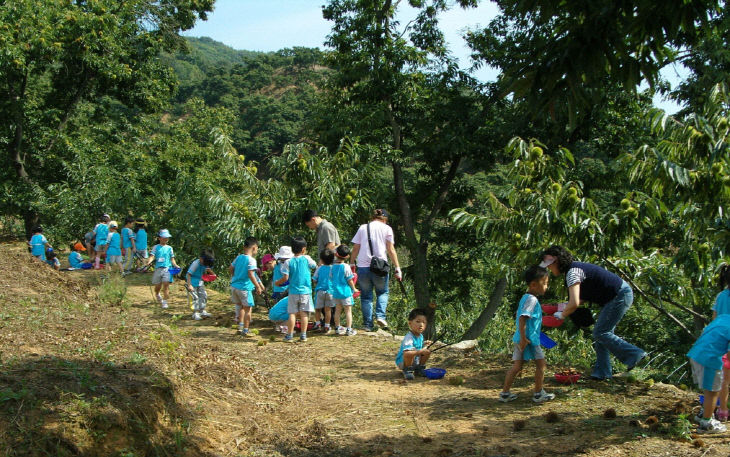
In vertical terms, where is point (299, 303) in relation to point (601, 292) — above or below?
below

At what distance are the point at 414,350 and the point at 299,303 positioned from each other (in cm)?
243

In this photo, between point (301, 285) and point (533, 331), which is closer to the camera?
point (533, 331)

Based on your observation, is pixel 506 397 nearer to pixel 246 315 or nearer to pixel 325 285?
pixel 325 285

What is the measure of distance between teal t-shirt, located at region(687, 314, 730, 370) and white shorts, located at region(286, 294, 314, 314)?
526 cm

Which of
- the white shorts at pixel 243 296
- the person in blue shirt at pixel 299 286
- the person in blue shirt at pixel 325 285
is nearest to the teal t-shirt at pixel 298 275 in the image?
the person in blue shirt at pixel 299 286

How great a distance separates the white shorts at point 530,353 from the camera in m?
6.18

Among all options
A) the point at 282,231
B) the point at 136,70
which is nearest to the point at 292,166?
the point at 282,231

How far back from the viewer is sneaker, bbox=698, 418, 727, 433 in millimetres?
5172

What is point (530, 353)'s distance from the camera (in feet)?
20.4

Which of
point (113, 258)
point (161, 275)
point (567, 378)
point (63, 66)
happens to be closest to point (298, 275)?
point (567, 378)

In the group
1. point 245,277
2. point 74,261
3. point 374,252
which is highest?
point 374,252

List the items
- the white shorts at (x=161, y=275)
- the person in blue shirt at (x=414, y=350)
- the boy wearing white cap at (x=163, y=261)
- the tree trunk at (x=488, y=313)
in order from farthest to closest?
1. the tree trunk at (x=488, y=313)
2. the white shorts at (x=161, y=275)
3. the boy wearing white cap at (x=163, y=261)
4. the person in blue shirt at (x=414, y=350)

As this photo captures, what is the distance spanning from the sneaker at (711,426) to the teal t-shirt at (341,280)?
5135 mm

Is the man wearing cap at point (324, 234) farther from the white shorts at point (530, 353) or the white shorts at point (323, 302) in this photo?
the white shorts at point (530, 353)
